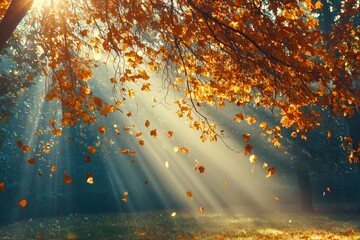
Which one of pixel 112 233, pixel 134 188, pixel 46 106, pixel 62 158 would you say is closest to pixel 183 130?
pixel 134 188

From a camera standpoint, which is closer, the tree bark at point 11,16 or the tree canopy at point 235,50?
the tree bark at point 11,16

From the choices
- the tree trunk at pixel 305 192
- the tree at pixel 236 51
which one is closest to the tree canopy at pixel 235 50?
the tree at pixel 236 51

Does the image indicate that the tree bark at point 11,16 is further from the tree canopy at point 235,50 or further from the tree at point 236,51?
the tree at point 236,51

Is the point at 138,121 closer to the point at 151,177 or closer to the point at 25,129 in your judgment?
the point at 151,177

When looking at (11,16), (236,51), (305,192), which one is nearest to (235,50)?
(236,51)

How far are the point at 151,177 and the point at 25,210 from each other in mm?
13491

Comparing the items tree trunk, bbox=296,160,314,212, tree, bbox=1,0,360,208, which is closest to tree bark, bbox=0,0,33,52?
tree, bbox=1,0,360,208

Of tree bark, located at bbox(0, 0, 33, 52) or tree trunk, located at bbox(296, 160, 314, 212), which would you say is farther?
tree trunk, located at bbox(296, 160, 314, 212)

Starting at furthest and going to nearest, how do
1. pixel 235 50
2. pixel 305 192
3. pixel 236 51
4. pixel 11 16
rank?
pixel 305 192 < pixel 236 51 < pixel 235 50 < pixel 11 16

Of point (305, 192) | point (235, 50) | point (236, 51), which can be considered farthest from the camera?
point (305, 192)

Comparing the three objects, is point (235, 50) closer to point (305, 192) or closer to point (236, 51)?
point (236, 51)

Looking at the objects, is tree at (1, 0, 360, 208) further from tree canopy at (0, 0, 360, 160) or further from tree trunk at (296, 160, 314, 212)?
tree trunk at (296, 160, 314, 212)

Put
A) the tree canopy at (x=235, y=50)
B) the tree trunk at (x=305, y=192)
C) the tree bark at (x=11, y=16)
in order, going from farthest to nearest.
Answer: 1. the tree trunk at (x=305, y=192)
2. the tree canopy at (x=235, y=50)
3. the tree bark at (x=11, y=16)

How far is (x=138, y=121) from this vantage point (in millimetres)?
47094
